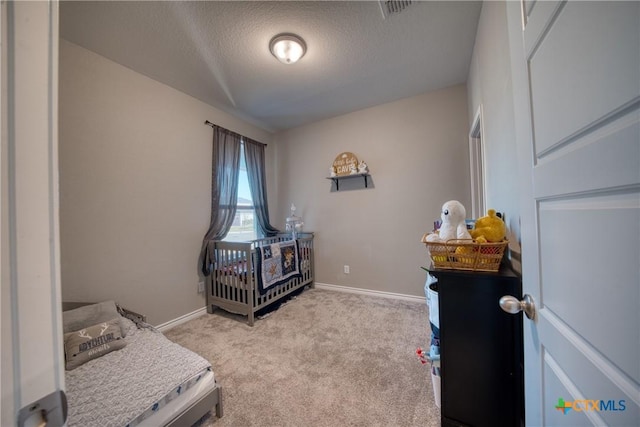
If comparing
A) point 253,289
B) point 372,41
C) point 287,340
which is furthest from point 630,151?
point 253,289

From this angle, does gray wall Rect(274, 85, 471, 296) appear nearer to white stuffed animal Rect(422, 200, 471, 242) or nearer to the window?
the window

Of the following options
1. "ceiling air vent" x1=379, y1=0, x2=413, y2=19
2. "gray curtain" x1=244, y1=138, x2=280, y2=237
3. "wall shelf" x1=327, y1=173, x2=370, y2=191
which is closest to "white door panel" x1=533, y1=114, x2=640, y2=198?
"ceiling air vent" x1=379, y1=0, x2=413, y2=19

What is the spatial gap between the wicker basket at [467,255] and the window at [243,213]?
102 inches

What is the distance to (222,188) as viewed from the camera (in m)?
2.75

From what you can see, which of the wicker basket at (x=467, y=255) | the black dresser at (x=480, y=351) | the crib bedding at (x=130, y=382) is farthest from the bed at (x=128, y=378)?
the wicker basket at (x=467, y=255)

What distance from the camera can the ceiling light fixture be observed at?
1725mm

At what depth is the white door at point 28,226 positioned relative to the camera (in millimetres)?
292

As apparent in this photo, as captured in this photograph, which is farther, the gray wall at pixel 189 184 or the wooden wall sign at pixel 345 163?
the wooden wall sign at pixel 345 163

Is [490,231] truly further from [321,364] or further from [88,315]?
[88,315]

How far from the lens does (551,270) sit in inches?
22.0

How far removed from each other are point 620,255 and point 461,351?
33.7 inches

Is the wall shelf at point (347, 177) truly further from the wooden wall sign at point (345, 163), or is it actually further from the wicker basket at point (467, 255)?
the wicker basket at point (467, 255)

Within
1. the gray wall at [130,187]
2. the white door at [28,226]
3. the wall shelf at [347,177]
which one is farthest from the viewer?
the wall shelf at [347,177]

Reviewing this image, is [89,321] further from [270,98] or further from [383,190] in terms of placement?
[383,190]
